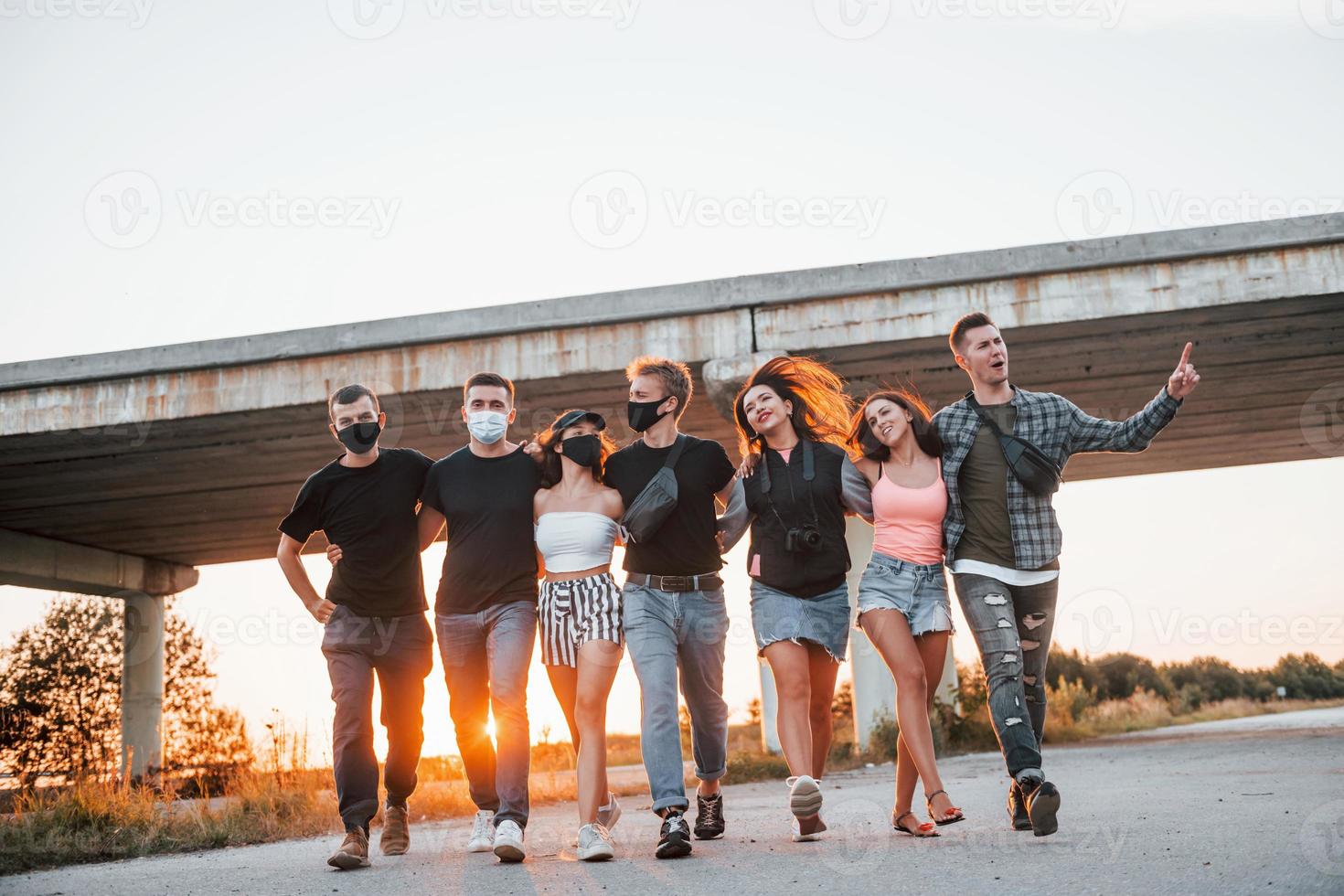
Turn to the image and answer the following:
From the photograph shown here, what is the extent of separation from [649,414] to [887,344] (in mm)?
6975

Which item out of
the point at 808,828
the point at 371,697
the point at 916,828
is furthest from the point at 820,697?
the point at 371,697

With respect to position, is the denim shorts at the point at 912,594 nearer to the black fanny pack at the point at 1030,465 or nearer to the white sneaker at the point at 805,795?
the black fanny pack at the point at 1030,465

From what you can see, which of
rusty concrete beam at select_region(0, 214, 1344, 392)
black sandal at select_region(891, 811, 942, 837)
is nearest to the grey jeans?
black sandal at select_region(891, 811, 942, 837)

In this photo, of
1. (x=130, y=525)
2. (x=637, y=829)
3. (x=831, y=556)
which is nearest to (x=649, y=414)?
(x=831, y=556)

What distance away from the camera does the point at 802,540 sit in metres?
5.09

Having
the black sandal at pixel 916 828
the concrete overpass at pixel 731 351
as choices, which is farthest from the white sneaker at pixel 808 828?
the concrete overpass at pixel 731 351

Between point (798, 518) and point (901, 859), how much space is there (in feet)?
5.03

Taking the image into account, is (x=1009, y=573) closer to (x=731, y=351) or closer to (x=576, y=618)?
(x=576, y=618)

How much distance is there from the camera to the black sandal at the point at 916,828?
4.98m

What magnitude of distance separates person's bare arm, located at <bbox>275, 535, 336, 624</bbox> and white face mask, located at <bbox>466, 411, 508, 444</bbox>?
3.36 ft

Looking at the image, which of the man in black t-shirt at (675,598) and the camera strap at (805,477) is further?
the camera strap at (805,477)

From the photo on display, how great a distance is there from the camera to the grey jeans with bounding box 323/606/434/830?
5.39 meters

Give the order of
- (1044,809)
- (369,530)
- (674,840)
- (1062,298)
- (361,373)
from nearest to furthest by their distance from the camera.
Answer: (1044,809) < (674,840) < (369,530) < (1062,298) < (361,373)

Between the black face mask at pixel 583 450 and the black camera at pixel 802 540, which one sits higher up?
the black face mask at pixel 583 450
